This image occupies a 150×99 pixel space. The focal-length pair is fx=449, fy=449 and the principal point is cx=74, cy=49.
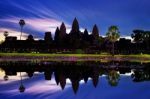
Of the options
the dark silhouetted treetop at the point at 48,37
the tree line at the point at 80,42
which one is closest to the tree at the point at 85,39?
the tree line at the point at 80,42

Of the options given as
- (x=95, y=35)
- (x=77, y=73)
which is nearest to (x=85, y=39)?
(x=95, y=35)

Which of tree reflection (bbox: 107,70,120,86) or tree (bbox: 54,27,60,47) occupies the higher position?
tree (bbox: 54,27,60,47)

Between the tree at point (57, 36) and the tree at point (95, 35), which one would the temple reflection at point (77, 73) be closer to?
the tree at point (57, 36)

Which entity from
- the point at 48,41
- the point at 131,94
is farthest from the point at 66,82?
the point at 48,41

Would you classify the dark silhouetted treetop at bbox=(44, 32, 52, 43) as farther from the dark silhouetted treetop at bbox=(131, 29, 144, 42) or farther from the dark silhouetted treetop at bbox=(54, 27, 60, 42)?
the dark silhouetted treetop at bbox=(131, 29, 144, 42)

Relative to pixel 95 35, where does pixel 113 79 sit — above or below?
below

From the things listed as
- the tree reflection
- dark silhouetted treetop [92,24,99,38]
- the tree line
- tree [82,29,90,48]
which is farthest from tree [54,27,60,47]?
the tree reflection

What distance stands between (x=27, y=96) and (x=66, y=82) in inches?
475

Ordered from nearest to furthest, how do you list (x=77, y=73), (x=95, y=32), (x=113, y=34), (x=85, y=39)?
(x=77, y=73) < (x=113, y=34) < (x=85, y=39) < (x=95, y=32)

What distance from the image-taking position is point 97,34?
182 meters

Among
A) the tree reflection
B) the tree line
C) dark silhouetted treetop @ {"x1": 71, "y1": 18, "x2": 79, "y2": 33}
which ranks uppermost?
dark silhouetted treetop @ {"x1": 71, "y1": 18, "x2": 79, "y2": 33}

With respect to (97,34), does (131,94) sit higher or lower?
lower

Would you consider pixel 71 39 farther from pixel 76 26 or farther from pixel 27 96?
pixel 27 96

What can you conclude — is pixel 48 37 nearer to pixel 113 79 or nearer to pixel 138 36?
pixel 138 36
